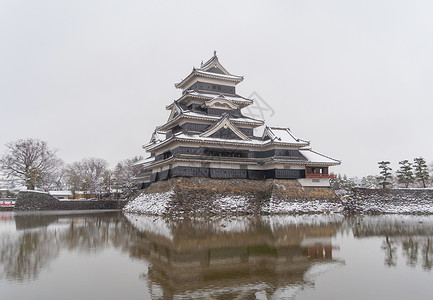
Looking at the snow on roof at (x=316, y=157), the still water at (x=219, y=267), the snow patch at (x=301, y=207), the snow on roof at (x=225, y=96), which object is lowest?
the still water at (x=219, y=267)

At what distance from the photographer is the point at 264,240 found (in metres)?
14.9

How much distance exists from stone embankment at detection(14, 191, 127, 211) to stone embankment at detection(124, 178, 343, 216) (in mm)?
16774

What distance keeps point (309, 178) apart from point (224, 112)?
12.2 metres

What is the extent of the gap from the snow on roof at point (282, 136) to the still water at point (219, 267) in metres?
20.5

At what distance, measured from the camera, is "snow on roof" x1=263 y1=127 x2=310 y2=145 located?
119 feet

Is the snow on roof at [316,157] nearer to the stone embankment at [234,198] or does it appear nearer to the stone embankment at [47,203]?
the stone embankment at [234,198]

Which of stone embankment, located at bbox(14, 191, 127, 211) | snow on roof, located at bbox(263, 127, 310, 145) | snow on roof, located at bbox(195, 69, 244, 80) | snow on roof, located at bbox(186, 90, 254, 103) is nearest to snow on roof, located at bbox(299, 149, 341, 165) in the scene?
snow on roof, located at bbox(263, 127, 310, 145)

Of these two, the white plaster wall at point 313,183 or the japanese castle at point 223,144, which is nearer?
the japanese castle at point 223,144

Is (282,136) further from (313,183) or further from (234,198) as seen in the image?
(234,198)

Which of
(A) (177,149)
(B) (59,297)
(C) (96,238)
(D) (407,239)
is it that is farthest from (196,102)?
(B) (59,297)

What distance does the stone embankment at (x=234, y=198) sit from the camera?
1211 inches

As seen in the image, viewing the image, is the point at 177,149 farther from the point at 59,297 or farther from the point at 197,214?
the point at 59,297

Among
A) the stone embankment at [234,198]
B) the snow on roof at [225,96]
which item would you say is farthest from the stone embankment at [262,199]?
the snow on roof at [225,96]

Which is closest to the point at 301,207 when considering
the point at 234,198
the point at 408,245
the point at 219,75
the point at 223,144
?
the point at 234,198
